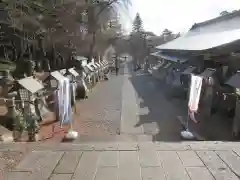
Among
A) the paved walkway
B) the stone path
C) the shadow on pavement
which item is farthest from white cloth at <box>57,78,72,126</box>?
the paved walkway

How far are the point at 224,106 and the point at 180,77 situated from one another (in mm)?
6667

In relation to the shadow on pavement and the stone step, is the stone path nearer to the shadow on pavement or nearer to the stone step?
the shadow on pavement

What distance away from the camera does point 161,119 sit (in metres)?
11.1

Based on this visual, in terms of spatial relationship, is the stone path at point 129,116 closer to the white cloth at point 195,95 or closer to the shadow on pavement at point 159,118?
the shadow on pavement at point 159,118

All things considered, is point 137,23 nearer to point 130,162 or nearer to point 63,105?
point 63,105

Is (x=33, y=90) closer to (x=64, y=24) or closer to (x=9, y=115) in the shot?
(x=9, y=115)

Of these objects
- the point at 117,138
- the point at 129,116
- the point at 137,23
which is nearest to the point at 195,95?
the point at 117,138

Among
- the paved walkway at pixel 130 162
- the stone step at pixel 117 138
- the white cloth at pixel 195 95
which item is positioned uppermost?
the white cloth at pixel 195 95

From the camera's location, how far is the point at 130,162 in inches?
167

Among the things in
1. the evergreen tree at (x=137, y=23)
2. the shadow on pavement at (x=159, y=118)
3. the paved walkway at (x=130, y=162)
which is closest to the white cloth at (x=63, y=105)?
the shadow on pavement at (x=159, y=118)

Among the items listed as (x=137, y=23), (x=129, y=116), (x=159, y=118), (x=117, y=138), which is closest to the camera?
(x=117, y=138)

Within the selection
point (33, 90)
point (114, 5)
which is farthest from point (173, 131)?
point (114, 5)

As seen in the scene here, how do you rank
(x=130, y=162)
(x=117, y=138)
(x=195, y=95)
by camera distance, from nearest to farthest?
(x=130, y=162) → (x=195, y=95) → (x=117, y=138)

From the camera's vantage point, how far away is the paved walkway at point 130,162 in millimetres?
3812
